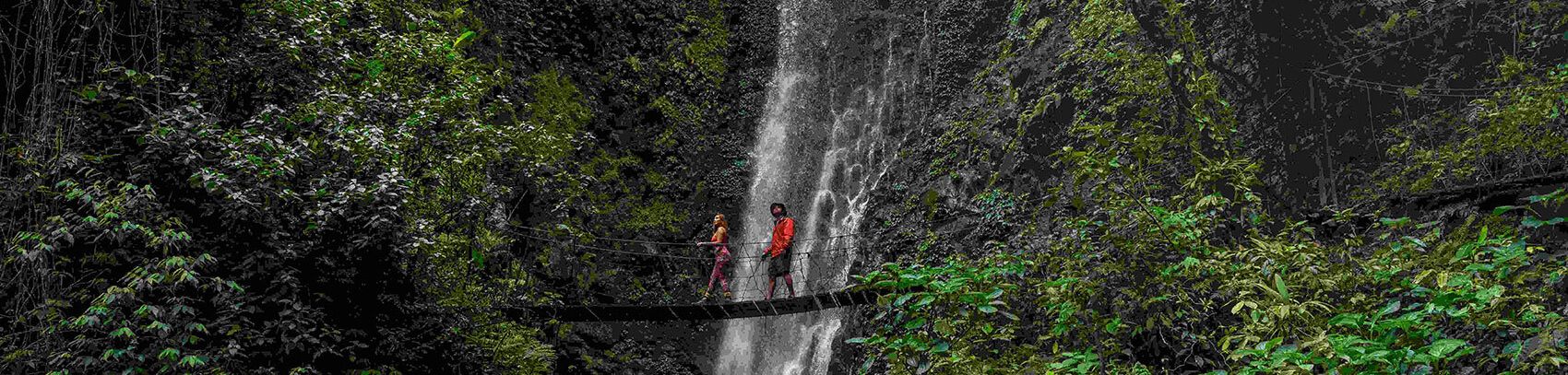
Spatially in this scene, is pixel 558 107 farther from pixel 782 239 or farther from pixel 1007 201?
pixel 1007 201

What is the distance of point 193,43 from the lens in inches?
213

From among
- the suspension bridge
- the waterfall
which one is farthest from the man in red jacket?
the waterfall

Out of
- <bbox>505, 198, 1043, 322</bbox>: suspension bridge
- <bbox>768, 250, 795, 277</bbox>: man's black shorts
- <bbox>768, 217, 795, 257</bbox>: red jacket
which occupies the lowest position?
<bbox>505, 198, 1043, 322</bbox>: suspension bridge

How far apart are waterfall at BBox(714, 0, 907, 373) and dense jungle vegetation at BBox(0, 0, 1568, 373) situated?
2898mm

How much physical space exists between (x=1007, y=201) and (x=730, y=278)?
14.9 ft

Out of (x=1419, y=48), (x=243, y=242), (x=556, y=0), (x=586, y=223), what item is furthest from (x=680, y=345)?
(x=1419, y=48)

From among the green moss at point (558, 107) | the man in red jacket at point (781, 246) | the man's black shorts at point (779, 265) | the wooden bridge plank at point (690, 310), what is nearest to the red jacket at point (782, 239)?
the man in red jacket at point (781, 246)

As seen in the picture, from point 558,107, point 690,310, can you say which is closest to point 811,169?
point 558,107

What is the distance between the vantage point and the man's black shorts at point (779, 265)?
855cm

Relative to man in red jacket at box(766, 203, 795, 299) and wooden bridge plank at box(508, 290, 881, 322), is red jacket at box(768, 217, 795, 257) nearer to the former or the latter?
man in red jacket at box(766, 203, 795, 299)

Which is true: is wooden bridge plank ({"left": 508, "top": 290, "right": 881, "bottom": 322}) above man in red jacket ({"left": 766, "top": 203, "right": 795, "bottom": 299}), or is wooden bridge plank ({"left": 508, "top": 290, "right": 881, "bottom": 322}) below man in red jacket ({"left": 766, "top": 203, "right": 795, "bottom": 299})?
below

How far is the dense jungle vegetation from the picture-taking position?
430 cm

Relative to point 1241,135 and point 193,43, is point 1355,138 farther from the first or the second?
point 193,43

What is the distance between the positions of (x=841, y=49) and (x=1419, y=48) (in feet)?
27.7
